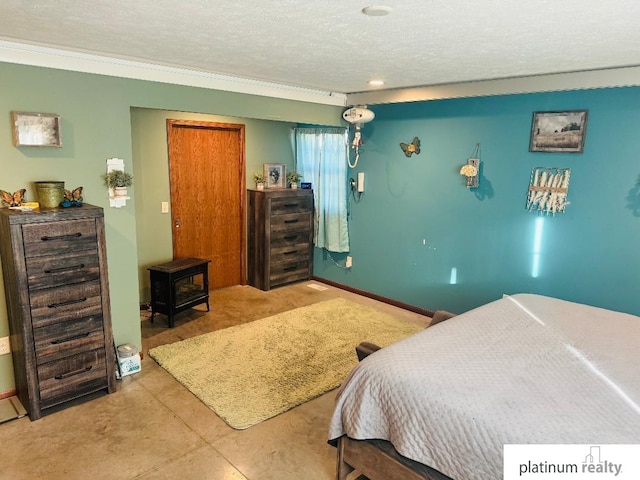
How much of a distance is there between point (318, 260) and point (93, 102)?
3451 millimetres

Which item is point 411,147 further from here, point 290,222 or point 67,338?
point 67,338

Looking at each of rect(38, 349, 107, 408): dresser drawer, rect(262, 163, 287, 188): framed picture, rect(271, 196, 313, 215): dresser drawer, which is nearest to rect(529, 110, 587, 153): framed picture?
rect(271, 196, 313, 215): dresser drawer

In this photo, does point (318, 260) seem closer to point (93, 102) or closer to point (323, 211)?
point (323, 211)

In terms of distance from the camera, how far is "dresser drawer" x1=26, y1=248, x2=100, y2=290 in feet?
8.54

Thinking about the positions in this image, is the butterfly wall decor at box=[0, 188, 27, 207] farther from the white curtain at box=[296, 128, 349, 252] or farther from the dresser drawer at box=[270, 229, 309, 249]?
the white curtain at box=[296, 128, 349, 252]

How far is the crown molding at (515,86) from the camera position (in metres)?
3.07

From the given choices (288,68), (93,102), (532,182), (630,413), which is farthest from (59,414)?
(532,182)

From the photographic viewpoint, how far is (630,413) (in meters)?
1.63

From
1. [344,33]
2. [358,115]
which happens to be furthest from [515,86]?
[344,33]

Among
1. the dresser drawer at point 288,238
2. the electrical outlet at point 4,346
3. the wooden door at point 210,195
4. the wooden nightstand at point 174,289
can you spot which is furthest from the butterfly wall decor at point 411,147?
the electrical outlet at point 4,346

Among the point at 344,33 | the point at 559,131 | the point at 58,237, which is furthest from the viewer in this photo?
the point at 559,131

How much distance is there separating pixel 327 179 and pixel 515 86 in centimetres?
245

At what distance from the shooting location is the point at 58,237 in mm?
2672

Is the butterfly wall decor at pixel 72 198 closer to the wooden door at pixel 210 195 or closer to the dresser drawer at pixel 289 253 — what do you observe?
the wooden door at pixel 210 195
